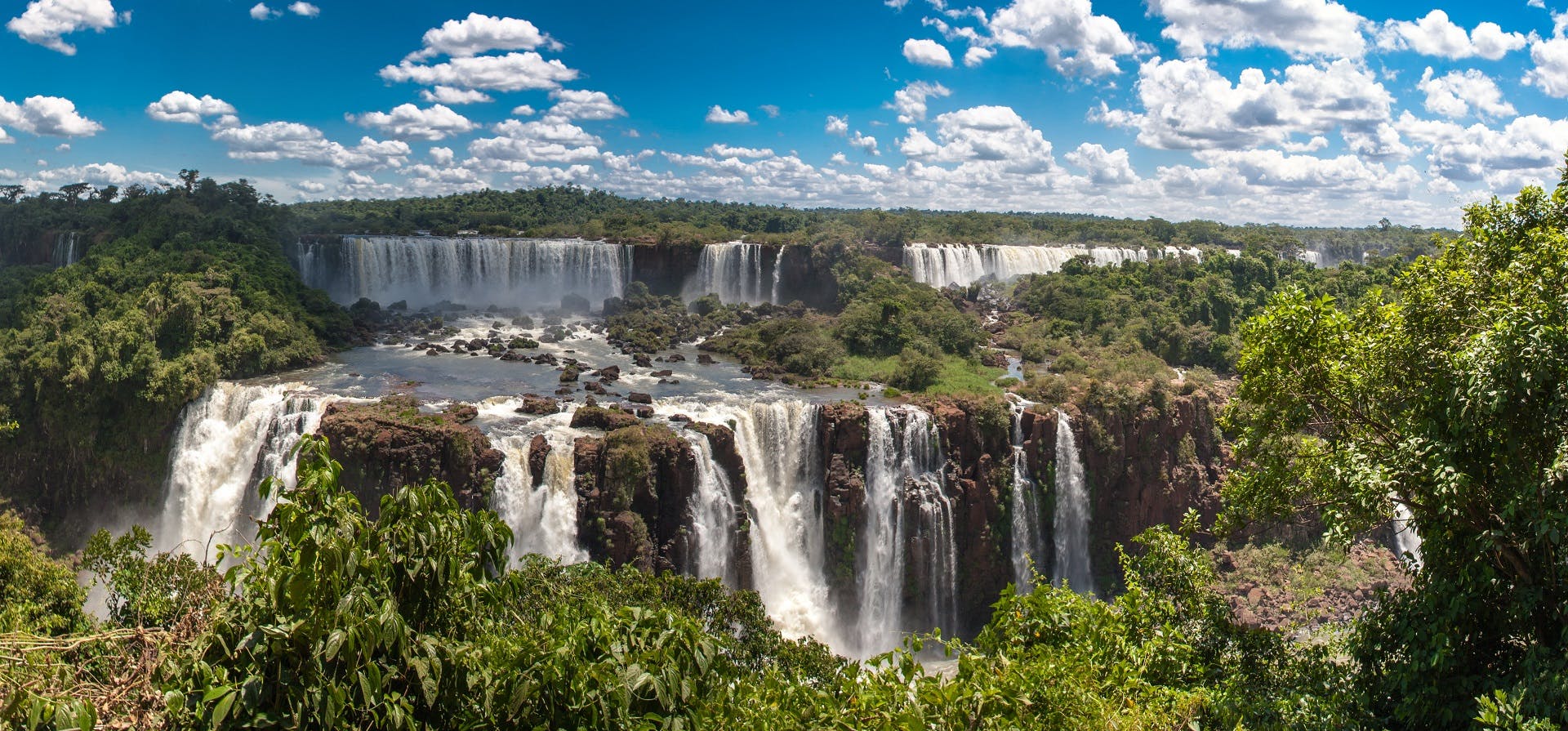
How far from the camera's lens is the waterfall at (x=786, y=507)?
77.3 ft

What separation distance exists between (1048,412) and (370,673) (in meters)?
24.7

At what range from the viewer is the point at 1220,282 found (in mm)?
45219

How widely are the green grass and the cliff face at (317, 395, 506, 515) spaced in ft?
45.0

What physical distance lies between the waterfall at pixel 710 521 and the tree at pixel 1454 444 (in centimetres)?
1415

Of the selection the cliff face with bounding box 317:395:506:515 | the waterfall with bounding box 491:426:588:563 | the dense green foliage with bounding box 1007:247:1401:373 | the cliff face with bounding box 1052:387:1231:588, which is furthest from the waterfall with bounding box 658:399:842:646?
the dense green foliage with bounding box 1007:247:1401:373

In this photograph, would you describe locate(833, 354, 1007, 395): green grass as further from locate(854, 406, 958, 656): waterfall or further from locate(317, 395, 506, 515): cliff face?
locate(317, 395, 506, 515): cliff face

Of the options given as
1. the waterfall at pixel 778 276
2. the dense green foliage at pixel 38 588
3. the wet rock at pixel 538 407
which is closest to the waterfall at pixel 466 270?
the waterfall at pixel 778 276

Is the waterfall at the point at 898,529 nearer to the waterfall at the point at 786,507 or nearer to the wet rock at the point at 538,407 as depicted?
the waterfall at the point at 786,507

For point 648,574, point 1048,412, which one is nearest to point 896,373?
point 1048,412

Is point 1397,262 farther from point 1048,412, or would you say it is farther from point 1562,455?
point 1562,455

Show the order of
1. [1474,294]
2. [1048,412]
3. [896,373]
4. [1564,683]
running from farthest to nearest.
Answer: [896,373] → [1048,412] → [1474,294] → [1564,683]

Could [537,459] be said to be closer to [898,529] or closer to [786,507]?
[786,507]

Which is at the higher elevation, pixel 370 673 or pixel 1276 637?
pixel 370 673

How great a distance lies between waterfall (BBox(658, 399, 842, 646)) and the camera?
77.3 feet
